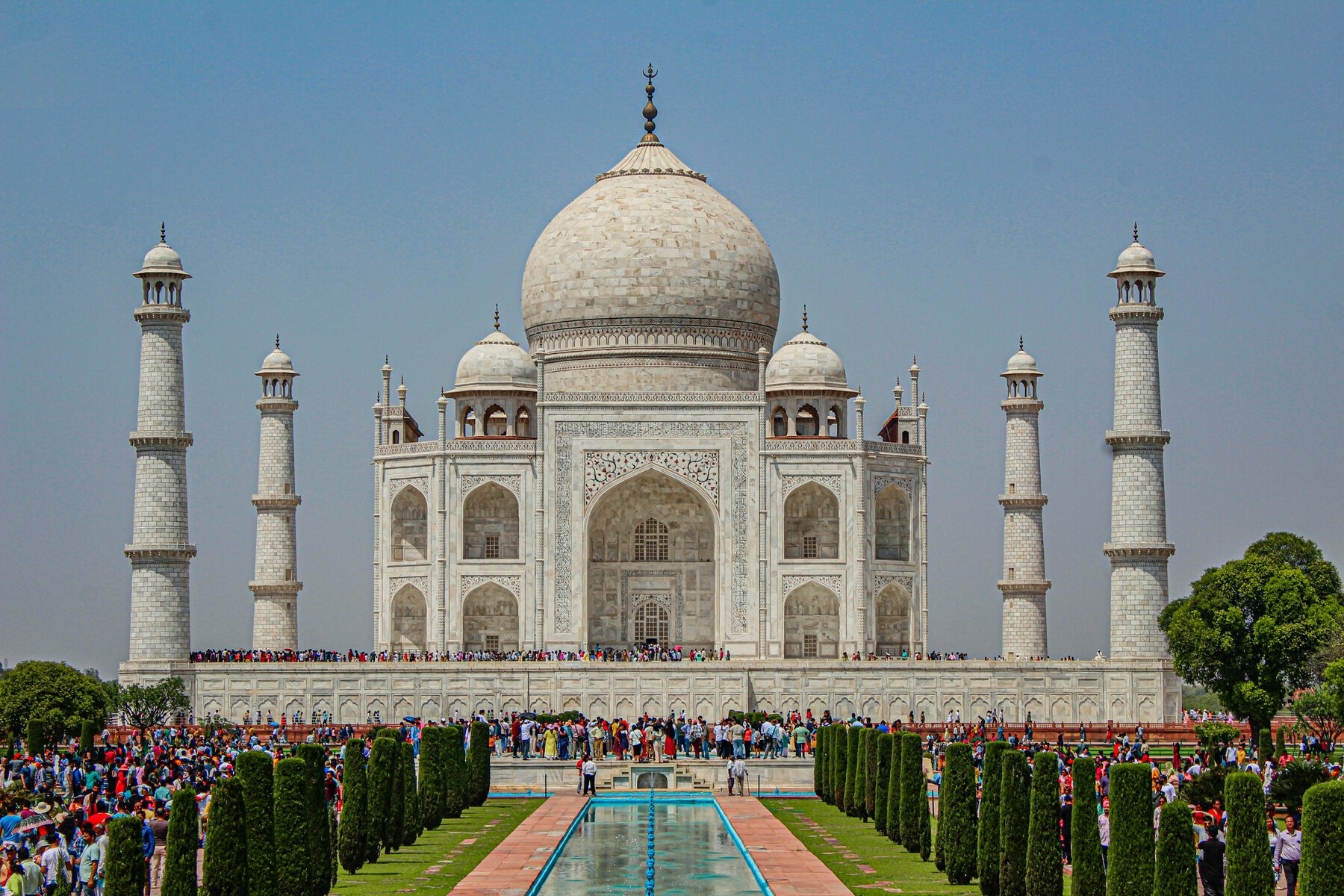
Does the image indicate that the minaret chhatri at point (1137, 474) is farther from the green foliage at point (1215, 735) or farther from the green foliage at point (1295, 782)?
the green foliage at point (1295, 782)

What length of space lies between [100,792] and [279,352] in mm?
19628

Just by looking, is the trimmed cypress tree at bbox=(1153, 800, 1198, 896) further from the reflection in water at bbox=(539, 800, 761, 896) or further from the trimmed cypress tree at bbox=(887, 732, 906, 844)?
the trimmed cypress tree at bbox=(887, 732, 906, 844)

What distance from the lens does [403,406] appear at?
1423 inches

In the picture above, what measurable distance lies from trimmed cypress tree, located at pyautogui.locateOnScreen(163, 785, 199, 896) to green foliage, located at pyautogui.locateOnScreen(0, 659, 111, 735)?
48.6ft

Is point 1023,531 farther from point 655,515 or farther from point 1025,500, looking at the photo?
point 655,515

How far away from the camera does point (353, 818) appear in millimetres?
17203

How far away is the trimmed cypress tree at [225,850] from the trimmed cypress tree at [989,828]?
18.5 ft

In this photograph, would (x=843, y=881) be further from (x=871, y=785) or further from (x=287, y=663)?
(x=287, y=663)

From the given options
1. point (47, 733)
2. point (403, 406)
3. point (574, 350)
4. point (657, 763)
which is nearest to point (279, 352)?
point (403, 406)

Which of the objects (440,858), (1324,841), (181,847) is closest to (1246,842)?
(1324,841)

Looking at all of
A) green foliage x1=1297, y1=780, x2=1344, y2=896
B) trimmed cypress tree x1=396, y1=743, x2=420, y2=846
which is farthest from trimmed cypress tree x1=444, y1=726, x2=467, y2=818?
green foliage x1=1297, y1=780, x2=1344, y2=896

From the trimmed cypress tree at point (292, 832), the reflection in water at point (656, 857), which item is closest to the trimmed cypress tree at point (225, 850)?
the trimmed cypress tree at point (292, 832)

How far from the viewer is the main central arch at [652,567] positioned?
35156 millimetres

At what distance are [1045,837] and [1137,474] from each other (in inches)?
737
